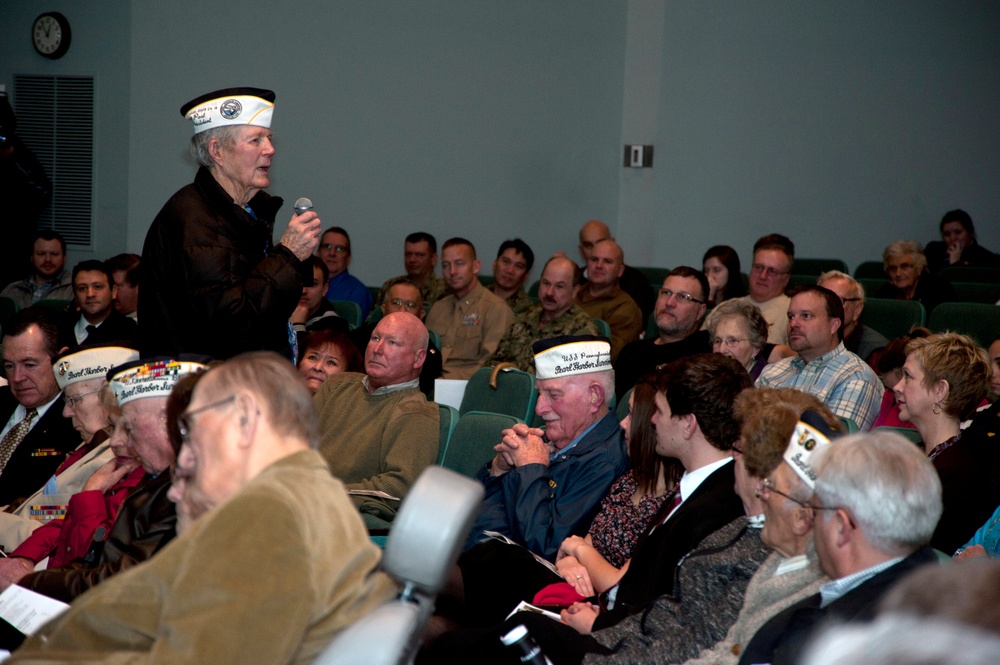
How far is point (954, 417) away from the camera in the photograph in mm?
2959

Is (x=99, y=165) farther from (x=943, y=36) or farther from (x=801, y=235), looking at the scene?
(x=943, y=36)

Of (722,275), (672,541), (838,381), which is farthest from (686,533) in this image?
(722,275)

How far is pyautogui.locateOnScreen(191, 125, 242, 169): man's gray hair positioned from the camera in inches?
106

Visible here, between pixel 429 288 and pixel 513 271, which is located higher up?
pixel 513 271

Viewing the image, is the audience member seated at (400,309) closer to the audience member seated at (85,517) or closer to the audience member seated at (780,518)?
the audience member seated at (85,517)

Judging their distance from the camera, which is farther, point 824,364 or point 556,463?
point 824,364

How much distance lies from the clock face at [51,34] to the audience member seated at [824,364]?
5700mm

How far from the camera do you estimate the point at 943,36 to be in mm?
8344

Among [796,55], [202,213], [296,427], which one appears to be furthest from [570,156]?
[296,427]

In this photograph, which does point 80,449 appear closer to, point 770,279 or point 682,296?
point 682,296

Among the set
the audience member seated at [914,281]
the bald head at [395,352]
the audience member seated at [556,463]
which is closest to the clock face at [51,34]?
the bald head at [395,352]

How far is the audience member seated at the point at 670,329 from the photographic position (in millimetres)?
4602

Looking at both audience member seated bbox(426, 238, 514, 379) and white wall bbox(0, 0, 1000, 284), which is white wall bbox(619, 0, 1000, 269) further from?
audience member seated bbox(426, 238, 514, 379)

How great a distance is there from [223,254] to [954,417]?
2.19 meters
